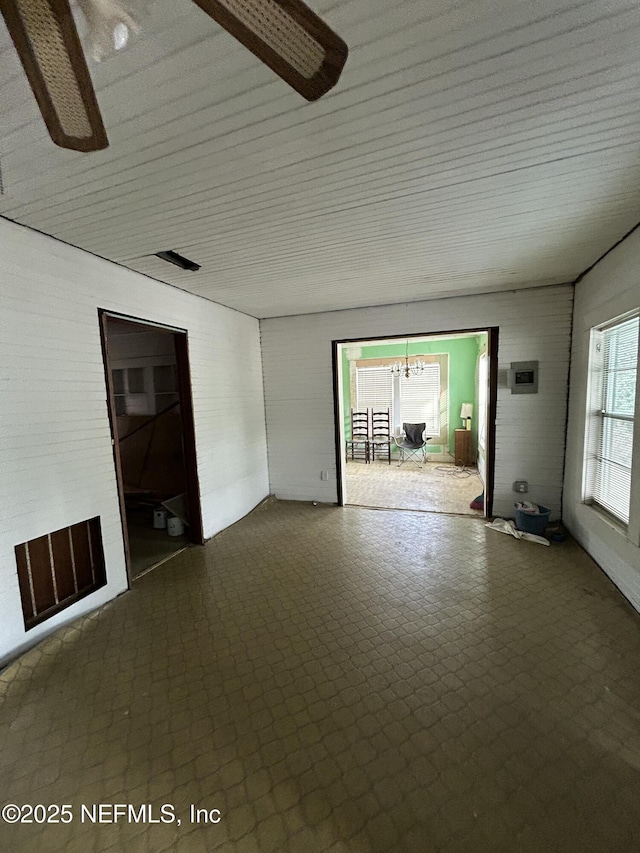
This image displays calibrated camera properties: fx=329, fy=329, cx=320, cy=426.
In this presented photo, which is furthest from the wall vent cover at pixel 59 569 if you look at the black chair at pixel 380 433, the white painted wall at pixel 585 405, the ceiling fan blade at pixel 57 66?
the black chair at pixel 380 433

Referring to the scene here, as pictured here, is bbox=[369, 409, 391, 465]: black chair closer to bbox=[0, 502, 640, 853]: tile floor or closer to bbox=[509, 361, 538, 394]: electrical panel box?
bbox=[509, 361, 538, 394]: electrical panel box

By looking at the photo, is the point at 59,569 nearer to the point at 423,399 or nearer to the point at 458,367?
the point at 423,399

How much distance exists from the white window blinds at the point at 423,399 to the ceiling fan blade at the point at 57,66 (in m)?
6.97

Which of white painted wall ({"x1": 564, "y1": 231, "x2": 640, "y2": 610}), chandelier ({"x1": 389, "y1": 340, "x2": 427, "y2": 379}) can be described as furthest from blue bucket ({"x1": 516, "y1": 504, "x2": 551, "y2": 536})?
chandelier ({"x1": 389, "y1": 340, "x2": 427, "y2": 379})

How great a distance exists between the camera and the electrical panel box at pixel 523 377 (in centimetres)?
348

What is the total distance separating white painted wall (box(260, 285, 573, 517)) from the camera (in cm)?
344

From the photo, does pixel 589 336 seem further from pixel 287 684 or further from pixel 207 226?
pixel 287 684

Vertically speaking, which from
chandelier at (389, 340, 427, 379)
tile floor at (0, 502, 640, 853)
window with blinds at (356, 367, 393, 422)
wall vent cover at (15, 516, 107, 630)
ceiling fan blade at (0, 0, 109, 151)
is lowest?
tile floor at (0, 502, 640, 853)

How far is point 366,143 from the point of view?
1.35 metres

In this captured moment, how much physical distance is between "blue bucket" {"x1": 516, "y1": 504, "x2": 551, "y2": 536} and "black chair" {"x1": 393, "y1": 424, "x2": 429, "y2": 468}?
3.36 meters

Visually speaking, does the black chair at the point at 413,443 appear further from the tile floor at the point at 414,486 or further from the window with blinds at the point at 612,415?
the window with blinds at the point at 612,415

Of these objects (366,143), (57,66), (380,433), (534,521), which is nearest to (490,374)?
(534,521)

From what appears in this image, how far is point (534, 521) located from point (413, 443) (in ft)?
12.0

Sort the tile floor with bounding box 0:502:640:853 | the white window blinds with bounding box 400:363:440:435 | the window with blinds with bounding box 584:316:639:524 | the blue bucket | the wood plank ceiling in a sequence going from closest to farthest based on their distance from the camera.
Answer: the wood plank ceiling < the tile floor with bounding box 0:502:640:853 < the window with blinds with bounding box 584:316:639:524 < the blue bucket < the white window blinds with bounding box 400:363:440:435
